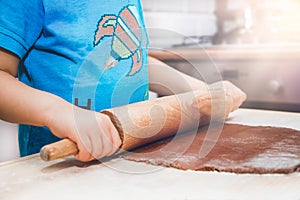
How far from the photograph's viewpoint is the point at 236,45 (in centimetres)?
189

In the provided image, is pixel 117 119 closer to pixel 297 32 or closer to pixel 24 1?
pixel 24 1

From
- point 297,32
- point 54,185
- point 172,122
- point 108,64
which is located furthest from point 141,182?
point 297,32

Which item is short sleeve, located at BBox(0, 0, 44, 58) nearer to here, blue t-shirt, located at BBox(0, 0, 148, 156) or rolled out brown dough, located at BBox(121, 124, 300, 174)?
blue t-shirt, located at BBox(0, 0, 148, 156)

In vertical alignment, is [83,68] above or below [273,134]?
above

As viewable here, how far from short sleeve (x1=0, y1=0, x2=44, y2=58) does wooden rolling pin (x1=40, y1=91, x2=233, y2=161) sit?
167 mm

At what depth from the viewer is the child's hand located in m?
0.56

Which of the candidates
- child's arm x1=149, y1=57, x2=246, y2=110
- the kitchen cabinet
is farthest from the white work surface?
the kitchen cabinet

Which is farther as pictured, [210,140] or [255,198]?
[210,140]

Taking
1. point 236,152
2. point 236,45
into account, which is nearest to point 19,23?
point 236,152

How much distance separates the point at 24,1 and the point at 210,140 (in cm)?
35

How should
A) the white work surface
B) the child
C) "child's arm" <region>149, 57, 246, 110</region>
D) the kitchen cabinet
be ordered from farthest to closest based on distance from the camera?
the kitchen cabinet
"child's arm" <region>149, 57, 246, 110</region>
the child
the white work surface

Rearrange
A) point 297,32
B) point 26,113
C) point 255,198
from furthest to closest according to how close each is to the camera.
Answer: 1. point 297,32
2. point 26,113
3. point 255,198

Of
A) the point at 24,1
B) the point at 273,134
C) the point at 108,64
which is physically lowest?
the point at 273,134

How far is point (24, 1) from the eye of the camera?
2.10 feet
